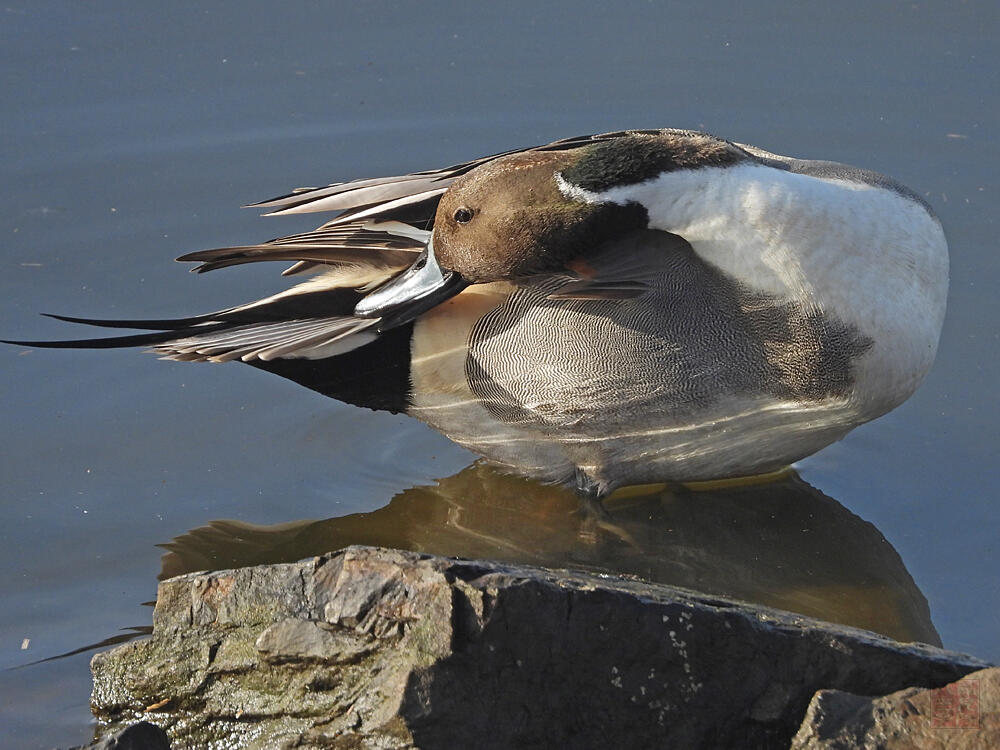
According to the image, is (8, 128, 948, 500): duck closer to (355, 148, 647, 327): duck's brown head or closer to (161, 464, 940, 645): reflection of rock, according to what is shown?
(355, 148, 647, 327): duck's brown head

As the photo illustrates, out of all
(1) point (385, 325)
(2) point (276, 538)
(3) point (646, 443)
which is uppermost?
(1) point (385, 325)

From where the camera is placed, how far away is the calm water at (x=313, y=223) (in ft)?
14.3

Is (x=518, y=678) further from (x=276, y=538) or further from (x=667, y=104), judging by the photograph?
(x=667, y=104)

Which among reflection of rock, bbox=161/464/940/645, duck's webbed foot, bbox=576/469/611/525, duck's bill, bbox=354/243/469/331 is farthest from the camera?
duck's webbed foot, bbox=576/469/611/525

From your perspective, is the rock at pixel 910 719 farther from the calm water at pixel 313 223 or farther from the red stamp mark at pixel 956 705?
the calm water at pixel 313 223

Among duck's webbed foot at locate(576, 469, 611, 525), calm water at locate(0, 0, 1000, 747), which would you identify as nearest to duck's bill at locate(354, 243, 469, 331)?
calm water at locate(0, 0, 1000, 747)

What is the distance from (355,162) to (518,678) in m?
4.20

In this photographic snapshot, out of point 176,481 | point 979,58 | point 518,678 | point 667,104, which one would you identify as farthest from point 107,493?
point 979,58

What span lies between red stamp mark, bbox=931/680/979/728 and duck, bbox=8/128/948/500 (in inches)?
57.3

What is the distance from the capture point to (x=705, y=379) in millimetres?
4254

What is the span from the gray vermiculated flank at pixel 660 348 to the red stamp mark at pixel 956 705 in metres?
1.46

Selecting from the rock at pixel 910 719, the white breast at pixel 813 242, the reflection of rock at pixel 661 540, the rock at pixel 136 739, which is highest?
the white breast at pixel 813 242

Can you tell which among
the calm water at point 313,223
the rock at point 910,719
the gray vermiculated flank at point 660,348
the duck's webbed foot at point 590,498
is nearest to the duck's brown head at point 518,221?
the gray vermiculated flank at point 660,348

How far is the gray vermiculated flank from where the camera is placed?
4129mm
